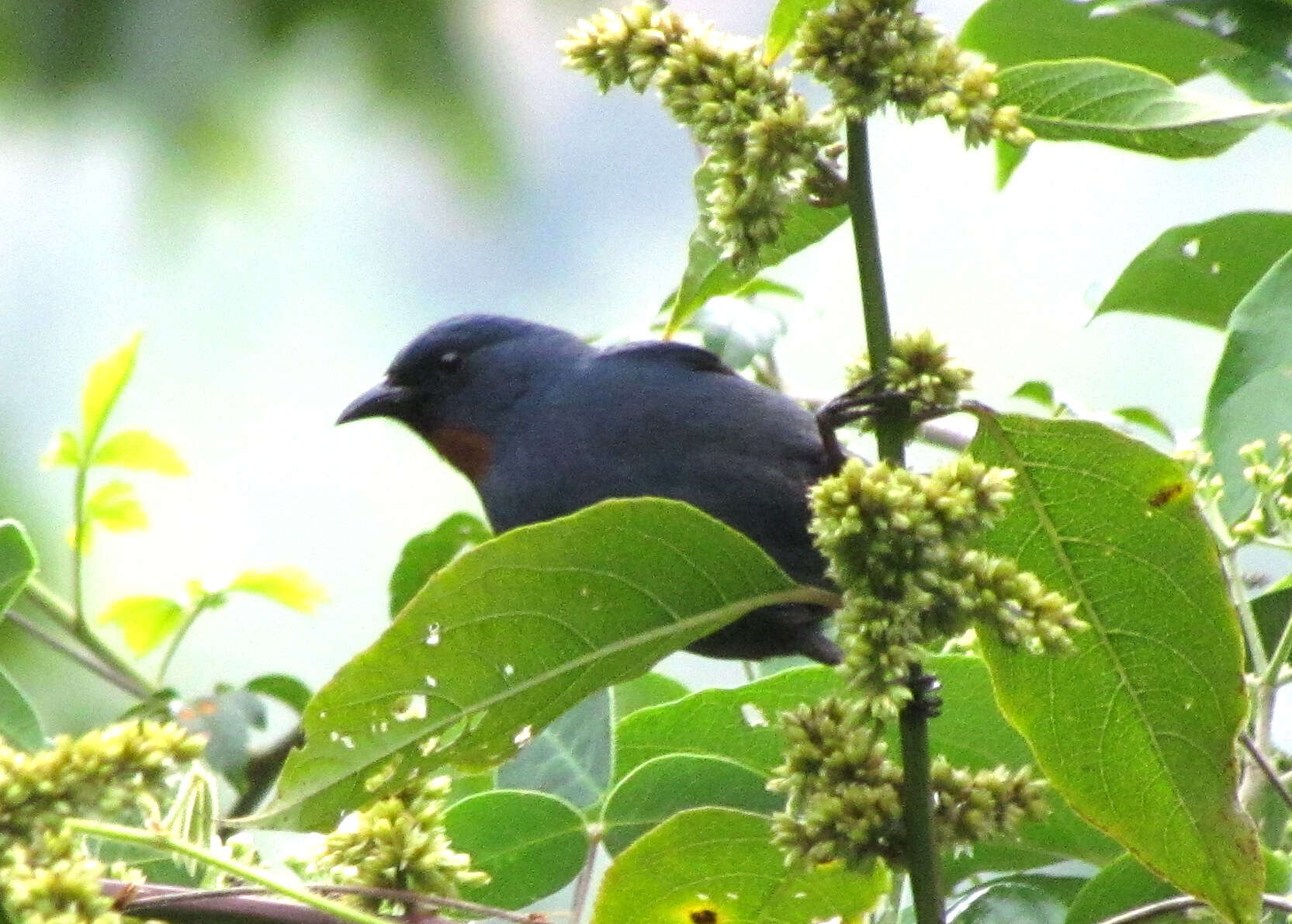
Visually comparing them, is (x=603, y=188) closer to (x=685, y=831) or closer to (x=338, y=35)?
(x=338, y=35)

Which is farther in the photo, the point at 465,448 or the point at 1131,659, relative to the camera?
the point at 465,448

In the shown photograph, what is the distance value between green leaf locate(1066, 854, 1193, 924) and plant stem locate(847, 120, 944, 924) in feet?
1.23

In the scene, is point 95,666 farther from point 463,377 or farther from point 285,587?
point 463,377

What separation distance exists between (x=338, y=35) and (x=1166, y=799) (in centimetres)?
604

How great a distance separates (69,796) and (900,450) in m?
0.65

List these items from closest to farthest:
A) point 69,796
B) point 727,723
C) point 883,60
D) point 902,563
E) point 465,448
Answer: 1. point 69,796
2. point 902,563
3. point 883,60
4. point 727,723
5. point 465,448

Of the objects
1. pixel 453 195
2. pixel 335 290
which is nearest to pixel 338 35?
pixel 453 195

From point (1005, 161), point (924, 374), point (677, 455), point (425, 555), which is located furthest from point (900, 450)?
point (425, 555)

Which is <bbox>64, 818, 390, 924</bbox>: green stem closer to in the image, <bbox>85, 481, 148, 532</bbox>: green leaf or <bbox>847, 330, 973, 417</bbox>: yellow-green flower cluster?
<bbox>847, 330, 973, 417</bbox>: yellow-green flower cluster

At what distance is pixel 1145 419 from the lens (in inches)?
93.7

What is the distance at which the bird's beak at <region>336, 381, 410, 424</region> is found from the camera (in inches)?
134

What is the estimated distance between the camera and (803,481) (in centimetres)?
277

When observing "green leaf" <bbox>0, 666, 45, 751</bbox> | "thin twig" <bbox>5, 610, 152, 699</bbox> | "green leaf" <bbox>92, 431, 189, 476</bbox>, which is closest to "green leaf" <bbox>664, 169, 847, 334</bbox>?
"green leaf" <bbox>0, 666, 45, 751</bbox>

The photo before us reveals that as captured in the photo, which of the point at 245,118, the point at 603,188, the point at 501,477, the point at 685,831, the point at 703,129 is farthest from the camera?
the point at 245,118
